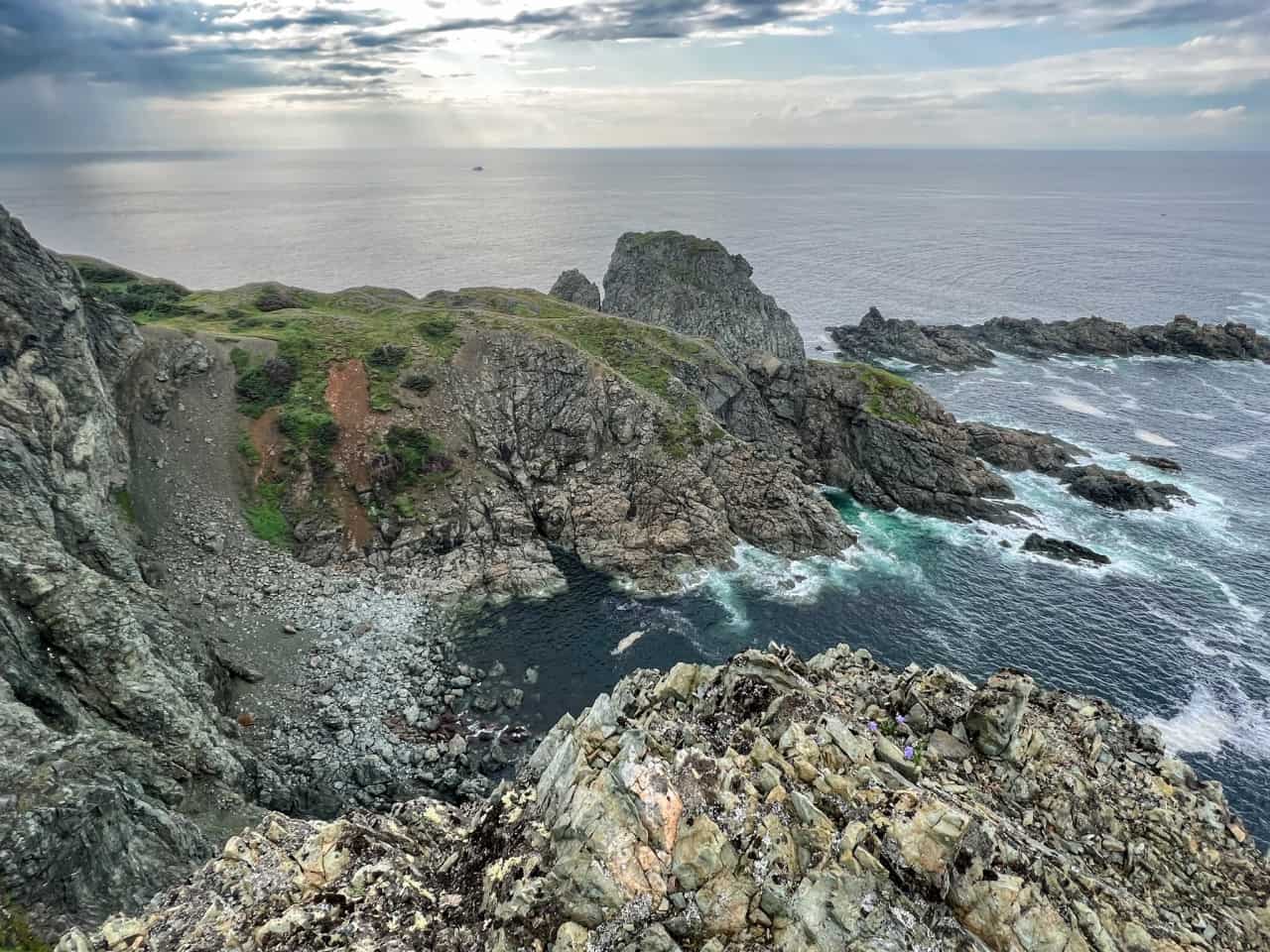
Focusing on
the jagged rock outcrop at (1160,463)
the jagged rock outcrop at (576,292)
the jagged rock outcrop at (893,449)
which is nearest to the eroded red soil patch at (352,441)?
the jagged rock outcrop at (893,449)

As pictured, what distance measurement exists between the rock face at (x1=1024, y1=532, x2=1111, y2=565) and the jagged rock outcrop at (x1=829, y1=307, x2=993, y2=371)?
2699 inches

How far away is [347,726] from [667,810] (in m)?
36.1

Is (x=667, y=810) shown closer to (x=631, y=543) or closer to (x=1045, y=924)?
(x=1045, y=924)

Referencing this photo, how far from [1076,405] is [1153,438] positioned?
1472 centimetres

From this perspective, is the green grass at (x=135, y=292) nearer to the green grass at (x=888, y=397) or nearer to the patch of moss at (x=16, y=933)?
the patch of moss at (x=16, y=933)

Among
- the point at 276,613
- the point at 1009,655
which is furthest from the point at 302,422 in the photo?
the point at 1009,655

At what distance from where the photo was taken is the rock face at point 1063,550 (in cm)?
7112

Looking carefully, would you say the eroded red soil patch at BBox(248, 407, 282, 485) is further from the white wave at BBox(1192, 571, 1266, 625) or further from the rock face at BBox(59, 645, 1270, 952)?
the white wave at BBox(1192, 571, 1266, 625)

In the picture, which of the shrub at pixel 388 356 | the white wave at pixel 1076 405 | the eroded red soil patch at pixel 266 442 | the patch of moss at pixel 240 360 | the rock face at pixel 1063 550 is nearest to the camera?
the rock face at pixel 1063 550

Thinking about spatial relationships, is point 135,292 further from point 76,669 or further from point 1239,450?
point 1239,450

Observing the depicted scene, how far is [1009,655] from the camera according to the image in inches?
2280

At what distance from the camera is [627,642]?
193 feet

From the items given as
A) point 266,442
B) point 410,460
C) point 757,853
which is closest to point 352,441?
point 410,460

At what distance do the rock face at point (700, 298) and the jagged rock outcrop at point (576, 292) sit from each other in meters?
4.00
